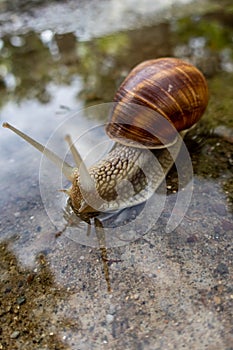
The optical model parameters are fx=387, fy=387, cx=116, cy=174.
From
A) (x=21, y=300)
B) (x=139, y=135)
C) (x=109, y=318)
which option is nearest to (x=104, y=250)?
(x=109, y=318)

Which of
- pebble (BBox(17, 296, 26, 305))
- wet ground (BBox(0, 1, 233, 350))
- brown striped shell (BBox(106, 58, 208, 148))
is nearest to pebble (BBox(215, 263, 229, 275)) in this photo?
wet ground (BBox(0, 1, 233, 350))

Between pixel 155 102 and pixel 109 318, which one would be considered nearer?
pixel 109 318

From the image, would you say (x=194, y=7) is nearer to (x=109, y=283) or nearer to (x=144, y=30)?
(x=144, y=30)

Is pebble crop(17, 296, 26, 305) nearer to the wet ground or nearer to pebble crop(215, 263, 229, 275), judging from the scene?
the wet ground

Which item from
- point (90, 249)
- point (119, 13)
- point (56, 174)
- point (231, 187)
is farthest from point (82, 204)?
point (119, 13)

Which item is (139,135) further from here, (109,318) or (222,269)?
(109,318)

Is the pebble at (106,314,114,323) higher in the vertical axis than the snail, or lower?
lower

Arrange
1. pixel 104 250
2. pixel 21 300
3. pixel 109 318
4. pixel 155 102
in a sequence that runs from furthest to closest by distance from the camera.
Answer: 1. pixel 155 102
2. pixel 104 250
3. pixel 21 300
4. pixel 109 318

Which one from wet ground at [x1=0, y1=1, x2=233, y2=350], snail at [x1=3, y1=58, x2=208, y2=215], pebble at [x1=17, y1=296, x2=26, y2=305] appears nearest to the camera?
wet ground at [x1=0, y1=1, x2=233, y2=350]
